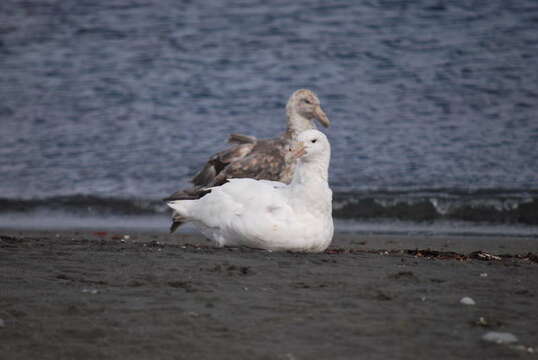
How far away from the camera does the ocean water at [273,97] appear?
12.9 m

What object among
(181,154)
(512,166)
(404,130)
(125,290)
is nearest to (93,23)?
(181,154)

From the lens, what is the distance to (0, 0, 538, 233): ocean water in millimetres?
12930

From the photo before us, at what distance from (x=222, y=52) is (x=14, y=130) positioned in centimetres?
504

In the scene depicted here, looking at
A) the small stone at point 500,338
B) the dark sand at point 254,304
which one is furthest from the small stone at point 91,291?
the small stone at point 500,338

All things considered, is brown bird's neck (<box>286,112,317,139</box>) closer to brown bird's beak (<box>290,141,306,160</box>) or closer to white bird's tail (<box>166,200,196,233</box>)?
white bird's tail (<box>166,200,196,233</box>)

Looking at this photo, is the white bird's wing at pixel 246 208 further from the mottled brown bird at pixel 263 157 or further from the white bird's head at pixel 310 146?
the mottled brown bird at pixel 263 157

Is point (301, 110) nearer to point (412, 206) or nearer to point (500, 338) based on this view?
point (412, 206)

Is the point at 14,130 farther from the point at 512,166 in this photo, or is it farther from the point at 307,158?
the point at 307,158

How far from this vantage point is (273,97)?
56.2 feet

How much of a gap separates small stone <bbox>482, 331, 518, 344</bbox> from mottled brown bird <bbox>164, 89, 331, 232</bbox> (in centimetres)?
489

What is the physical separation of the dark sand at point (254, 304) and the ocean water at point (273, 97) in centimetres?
526

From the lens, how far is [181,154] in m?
14.8

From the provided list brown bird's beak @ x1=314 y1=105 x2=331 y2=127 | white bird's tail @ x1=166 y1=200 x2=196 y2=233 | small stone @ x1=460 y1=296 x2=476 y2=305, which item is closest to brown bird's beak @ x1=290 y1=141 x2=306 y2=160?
white bird's tail @ x1=166 y1=200 x2=196 y2=233

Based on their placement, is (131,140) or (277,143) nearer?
(277,143)
